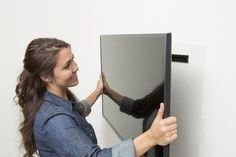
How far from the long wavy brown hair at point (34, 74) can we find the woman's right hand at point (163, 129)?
54 centimetres

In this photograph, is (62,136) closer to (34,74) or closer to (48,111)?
(48,111)

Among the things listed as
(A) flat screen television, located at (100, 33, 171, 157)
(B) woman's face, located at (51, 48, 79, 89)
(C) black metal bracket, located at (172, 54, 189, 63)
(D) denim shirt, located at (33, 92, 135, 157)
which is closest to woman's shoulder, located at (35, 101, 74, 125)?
(D) denim shirt, located at (33, 92, 135, 157)

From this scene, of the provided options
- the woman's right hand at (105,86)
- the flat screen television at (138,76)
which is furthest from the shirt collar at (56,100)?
the woman's right hand at (105,86)

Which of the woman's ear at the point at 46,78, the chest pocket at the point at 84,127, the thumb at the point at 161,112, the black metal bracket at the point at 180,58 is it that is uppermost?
the black metal bracket at the point at 180,58

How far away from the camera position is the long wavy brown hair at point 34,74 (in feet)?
4.15

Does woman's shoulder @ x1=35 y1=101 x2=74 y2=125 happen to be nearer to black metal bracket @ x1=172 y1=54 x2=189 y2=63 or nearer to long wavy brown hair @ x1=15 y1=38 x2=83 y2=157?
long wavy brown hair @ x1=15 y1=38 x2=83 y2=157

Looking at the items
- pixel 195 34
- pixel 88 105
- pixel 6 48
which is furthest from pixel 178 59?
pixel 6 48

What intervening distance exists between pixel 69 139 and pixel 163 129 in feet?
1.19

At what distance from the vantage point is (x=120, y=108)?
4.78 ft

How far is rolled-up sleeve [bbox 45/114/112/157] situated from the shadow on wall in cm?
47


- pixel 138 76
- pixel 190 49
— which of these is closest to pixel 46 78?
pixel 138 76

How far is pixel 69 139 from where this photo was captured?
1.10m

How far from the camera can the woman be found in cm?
106

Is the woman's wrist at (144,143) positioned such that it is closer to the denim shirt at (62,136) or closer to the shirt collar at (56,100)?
the denim shirt at (62,136)
